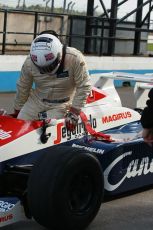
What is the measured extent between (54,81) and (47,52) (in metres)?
0.43

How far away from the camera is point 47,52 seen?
4.91m

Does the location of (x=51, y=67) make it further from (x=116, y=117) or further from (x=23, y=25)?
(x=23, y=25)

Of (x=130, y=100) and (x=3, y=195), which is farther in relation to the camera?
(x=130, y=100)

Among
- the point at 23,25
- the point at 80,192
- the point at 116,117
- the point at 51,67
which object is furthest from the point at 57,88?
the point at 23,25

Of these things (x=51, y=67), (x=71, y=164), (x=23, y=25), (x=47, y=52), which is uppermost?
(x=23, y=25)

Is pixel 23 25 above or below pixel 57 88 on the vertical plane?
above

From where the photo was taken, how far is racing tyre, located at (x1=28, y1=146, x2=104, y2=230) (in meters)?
3.94

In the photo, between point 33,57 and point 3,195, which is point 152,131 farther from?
point 33,57

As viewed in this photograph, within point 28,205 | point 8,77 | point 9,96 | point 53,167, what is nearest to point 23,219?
point 28,205

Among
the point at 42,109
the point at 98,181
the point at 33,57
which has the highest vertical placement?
the point at 33,57

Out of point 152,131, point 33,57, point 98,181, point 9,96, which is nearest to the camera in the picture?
point 152,131

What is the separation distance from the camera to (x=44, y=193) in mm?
3930

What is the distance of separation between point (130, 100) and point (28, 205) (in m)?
9.11

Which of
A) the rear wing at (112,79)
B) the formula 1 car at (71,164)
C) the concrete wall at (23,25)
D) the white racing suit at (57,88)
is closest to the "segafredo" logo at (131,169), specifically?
the formula 1 car at (71,164)
